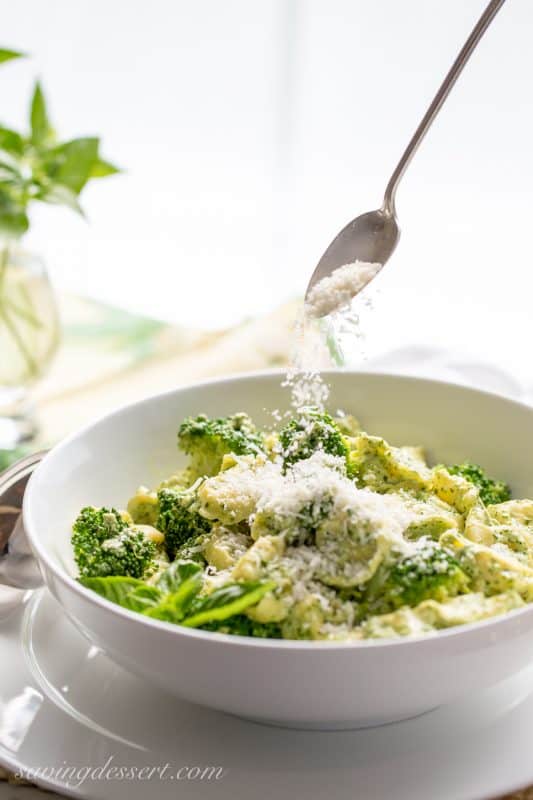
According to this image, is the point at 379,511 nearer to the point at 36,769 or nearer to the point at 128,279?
the point at 36,769

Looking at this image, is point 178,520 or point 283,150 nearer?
point 178,520

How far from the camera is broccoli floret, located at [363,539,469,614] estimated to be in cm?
216

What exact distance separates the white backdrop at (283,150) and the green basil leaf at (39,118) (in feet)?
5.96

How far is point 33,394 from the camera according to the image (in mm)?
5035

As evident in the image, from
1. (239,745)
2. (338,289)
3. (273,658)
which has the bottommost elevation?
(239,745)

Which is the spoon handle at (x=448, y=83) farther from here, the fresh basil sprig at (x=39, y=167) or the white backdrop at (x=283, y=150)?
the white backdrop at (x=283, y=150)

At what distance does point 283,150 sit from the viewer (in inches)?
268

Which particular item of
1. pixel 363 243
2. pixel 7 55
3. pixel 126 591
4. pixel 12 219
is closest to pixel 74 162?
pixel 12 219

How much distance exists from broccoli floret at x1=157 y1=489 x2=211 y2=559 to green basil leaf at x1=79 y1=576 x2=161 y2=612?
427mm

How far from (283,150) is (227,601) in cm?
517

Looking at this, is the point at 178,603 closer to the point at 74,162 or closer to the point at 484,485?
the point at 484,485

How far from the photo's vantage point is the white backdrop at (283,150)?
5.51 meters

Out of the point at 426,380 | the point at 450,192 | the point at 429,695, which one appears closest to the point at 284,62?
the point at 450,192

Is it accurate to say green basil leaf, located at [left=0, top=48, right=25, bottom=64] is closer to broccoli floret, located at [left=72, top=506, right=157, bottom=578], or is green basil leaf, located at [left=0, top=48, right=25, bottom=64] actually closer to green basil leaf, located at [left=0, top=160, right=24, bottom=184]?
green basil leaf, located at [left=0, top=160, right=24, bottom=184]
